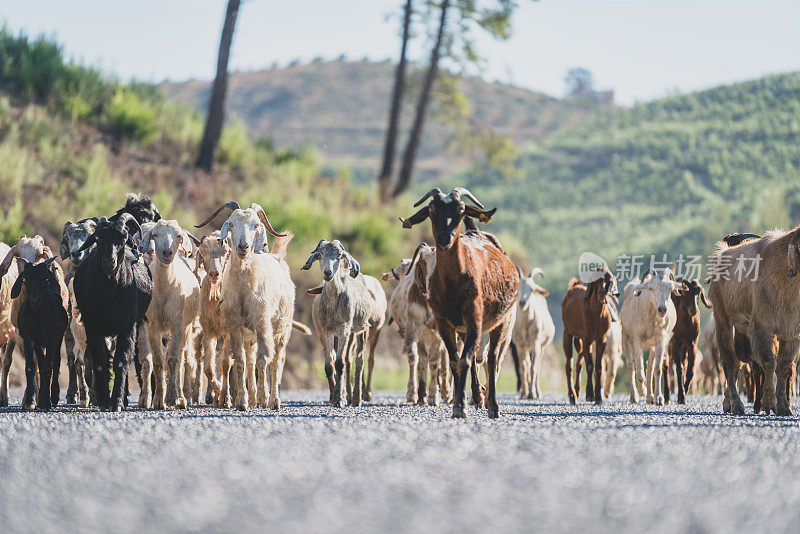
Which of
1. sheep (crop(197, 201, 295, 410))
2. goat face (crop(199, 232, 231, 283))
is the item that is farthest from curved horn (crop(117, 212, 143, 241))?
sheep (crop(197, 201, 295, 410))

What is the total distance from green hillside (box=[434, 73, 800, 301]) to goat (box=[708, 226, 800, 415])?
6057 cm

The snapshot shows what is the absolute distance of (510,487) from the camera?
6957mm

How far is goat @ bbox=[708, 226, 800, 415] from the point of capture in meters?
14.2

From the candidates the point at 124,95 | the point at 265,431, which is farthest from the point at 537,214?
the point at 265,431

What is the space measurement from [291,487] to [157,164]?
27551 millimetres

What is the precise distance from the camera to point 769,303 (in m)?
14.3

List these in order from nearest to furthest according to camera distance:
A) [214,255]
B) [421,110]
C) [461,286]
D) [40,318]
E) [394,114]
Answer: [461,286], [40,318], [214,255], [394,114], [421,110]

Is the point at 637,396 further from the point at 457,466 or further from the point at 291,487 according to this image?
the point at 291,487

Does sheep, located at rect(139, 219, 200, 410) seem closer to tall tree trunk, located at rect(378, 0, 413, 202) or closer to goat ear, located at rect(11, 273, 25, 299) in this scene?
goat ear, located at rect(11, 273, 25, 299)

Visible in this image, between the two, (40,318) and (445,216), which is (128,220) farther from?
(445,216)

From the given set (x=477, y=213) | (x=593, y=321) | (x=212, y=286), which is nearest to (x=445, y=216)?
(x=477, y=213)

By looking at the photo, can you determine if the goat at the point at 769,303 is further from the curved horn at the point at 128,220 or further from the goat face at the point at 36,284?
the goat face at the point at 36,284

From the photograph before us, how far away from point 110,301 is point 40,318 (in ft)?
3.82

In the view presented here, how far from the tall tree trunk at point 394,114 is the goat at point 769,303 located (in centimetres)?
2295
